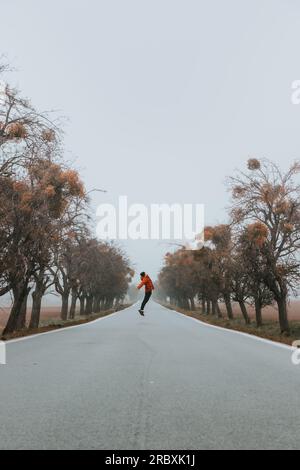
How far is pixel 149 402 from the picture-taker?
5.54 metres

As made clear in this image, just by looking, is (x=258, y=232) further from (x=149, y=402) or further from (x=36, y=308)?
(x=149, y=402)

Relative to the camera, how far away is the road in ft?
13.4

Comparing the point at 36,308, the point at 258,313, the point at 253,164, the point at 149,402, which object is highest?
the point at 253,164

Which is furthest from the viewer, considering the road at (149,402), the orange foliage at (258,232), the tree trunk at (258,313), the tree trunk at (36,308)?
the tree trunk at (258,313)

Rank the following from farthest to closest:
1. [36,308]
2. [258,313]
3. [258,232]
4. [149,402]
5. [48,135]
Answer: [258,313] → [36,308] → [258,232] → [48,135] → [149,402]

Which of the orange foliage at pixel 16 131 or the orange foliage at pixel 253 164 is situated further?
the orange foliage at pixel 253 164

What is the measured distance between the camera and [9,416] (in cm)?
483

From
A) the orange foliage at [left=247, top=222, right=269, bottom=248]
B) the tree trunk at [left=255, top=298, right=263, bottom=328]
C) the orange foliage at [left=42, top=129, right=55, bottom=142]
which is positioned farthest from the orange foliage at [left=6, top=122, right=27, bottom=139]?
the tree trunk at [left=255, top=298, right=263, bottom=328]

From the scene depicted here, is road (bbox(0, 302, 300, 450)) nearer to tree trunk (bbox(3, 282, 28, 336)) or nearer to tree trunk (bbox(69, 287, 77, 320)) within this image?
tree trunk (bbox(3, 282, 28, 336))

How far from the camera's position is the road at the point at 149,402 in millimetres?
4082

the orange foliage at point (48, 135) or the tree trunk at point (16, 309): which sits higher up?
the orange foliage at point (48, 135)

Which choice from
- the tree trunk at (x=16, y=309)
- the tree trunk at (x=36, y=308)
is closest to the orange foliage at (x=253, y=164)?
the tree trunk at (x=16, y=309)

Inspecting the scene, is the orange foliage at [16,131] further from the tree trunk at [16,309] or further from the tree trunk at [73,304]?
the tree trunk at [73,304]

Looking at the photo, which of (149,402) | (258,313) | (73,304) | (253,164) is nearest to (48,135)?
(149,402)
